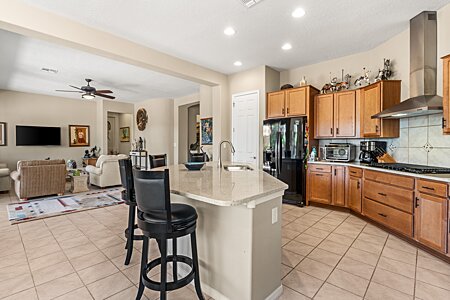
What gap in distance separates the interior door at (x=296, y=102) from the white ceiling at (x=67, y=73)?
10.0 ft

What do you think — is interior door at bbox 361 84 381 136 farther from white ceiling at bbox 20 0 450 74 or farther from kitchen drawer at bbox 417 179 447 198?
kitchen drawer at bbox 417 179 447 198

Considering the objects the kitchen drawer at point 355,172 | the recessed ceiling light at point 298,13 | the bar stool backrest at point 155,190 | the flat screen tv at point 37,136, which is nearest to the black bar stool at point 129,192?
the bar stool backrest at point 155,190

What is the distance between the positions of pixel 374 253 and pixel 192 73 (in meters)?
4.26

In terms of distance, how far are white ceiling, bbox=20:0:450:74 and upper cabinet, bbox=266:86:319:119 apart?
0.70 metres

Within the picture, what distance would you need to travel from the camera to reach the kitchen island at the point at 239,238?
5.15ft

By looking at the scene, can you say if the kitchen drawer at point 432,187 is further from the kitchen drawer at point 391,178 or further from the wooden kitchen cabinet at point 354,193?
the wooden kitchen cabinet at point 354,193

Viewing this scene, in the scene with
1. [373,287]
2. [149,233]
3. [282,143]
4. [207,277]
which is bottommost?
[373,287]

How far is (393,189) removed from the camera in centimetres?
301

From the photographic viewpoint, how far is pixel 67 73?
17.5ft

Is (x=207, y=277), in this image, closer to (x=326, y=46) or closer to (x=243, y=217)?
(x=243, y=217)

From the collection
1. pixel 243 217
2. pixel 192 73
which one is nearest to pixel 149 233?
pixel 243 217

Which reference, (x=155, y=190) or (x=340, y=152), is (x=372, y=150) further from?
(x=155, y=190)

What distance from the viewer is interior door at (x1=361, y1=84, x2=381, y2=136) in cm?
360

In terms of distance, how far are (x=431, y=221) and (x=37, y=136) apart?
9763 mm
